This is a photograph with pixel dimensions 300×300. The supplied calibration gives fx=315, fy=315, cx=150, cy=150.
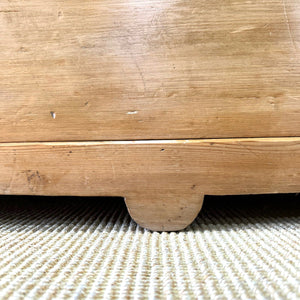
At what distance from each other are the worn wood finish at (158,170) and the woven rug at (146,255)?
0.06 metres

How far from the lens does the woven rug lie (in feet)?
1.15

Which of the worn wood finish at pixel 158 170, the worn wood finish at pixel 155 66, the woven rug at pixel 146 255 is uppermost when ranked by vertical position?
the worn wood finish at pixel 155 66

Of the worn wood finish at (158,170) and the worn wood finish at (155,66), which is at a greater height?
the worn wood finish at (155,66)

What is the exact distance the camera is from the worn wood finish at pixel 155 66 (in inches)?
20.5

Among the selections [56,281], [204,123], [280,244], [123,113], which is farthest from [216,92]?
[56,281]

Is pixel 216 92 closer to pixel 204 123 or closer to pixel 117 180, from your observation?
pixel 204 123

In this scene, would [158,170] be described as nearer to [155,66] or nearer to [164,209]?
[164,209]

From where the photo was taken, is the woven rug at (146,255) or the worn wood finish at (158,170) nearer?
the woven rug at (146,255)

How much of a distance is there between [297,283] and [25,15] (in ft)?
1.85

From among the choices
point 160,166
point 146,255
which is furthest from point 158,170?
point 146,255

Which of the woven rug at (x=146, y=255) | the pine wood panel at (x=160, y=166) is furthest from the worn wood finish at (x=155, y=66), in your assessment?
the woven rug at (x=146, y=255)

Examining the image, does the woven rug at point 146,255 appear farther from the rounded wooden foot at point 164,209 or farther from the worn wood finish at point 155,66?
the worn wood finish at point 155,66

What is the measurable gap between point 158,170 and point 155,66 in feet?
0.58

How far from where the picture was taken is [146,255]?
47cm
